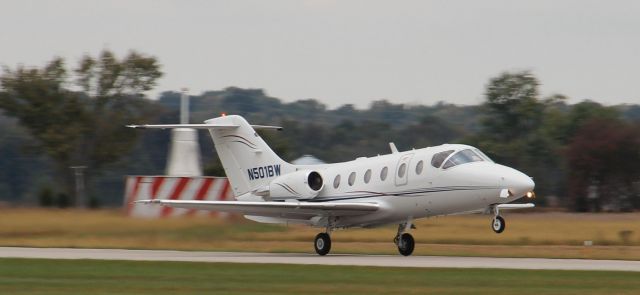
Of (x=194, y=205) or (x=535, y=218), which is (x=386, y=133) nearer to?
(x=535, y=218)

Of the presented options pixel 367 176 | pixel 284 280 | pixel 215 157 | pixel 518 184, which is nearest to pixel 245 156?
pixel 367 176

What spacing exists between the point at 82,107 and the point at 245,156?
3472 centimetres

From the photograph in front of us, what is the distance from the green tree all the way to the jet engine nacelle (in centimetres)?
3362

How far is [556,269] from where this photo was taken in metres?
22.4

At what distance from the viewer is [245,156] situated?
31.7 m

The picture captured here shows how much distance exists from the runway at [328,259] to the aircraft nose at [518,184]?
1.44 metres

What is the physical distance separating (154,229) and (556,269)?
505 inches

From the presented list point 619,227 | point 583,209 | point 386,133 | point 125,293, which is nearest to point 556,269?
point 125,293

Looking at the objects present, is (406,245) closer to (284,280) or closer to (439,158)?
(439,158)

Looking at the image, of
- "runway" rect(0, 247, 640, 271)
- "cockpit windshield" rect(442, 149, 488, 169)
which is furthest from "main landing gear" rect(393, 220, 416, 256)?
"cockpit windshield" rect(442, 149, 488, 169)

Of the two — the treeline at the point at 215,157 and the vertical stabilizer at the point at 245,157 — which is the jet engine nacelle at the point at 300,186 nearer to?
the vertical stabilizer at the point at 245,157

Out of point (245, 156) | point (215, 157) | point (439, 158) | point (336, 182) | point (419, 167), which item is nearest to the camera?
point (439, 158)

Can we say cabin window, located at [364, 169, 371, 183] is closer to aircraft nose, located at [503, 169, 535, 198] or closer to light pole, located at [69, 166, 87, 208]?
aircraft nose, located at [503, 169, 535, 198]

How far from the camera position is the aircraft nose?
85.2ft
